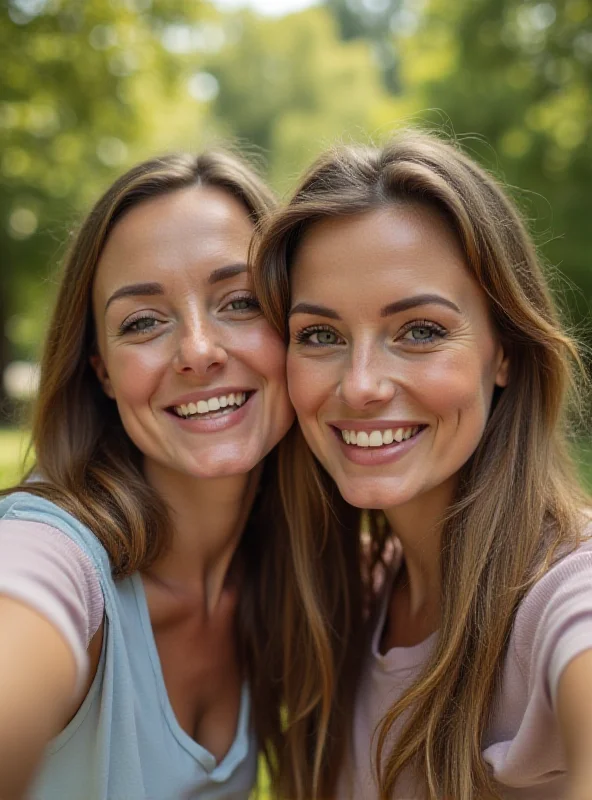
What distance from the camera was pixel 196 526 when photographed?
346 centimetres

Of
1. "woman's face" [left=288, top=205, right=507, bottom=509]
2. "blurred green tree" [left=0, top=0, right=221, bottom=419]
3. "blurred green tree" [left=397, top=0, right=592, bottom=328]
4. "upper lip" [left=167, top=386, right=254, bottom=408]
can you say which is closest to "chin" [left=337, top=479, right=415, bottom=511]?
"woman's face" [left=288, top=205, right=507, bottom=509]

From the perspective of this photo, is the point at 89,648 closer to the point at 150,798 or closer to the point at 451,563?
the point at 150,798

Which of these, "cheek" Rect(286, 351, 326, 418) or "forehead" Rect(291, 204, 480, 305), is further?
"cheek" Rect(286, 351, 326, 418)

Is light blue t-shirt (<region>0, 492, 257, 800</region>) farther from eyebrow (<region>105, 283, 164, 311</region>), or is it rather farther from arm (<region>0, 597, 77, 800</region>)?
eyebrow (<region>105, 283, 164, 311</region>)

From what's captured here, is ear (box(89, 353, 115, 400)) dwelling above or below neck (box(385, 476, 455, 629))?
above

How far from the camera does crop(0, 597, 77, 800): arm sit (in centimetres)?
206

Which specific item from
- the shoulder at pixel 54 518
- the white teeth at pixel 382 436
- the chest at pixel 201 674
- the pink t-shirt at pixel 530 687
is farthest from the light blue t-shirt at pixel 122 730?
the white teeth at pixel 382 436

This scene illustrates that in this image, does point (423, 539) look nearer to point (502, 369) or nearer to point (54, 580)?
point (502, 369)

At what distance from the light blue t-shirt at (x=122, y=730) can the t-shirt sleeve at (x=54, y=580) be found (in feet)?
0.26

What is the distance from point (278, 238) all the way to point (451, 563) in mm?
1204

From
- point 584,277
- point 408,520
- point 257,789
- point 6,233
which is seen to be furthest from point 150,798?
point 6,233

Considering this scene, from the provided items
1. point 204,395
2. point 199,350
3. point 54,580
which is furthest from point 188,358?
point 54,580

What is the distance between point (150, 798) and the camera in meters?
3.03

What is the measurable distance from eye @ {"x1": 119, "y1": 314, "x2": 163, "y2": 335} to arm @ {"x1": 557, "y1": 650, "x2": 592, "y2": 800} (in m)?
1.82
